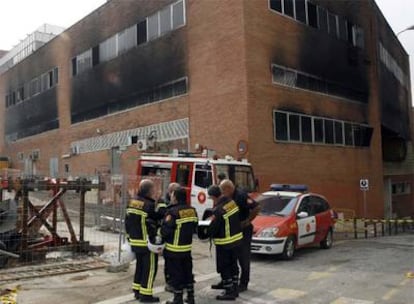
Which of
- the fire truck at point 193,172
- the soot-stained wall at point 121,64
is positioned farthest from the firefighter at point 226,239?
the soot-stained wall at point 121,64

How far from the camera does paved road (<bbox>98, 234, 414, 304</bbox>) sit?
22.9 feet

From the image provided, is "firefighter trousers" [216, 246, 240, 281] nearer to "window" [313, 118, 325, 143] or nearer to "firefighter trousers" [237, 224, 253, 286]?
"firefighter trousers" [237, 224, 253, 286]

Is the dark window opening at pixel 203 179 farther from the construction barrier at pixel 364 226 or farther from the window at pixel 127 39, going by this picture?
the window at pixel 127 39

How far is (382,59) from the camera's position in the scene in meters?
30.0

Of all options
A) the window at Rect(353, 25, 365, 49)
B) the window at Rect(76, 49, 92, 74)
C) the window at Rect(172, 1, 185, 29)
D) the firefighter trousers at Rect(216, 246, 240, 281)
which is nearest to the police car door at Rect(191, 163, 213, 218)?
the firefighter trousers at Rect(216, 246, 240, 281)

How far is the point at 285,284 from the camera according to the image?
7.92 metres

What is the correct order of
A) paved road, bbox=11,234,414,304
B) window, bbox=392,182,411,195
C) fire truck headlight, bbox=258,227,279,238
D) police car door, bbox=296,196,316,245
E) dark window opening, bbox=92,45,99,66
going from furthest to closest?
window, bbox=392,182,411,195
dark window opening, bbox=92,45,99,66
police car door, bbox=296,196,316,245
fire truck headlight, bbox=258,227,279,238
paved road, bbox=11,234,414,304

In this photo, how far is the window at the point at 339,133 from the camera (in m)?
23.5

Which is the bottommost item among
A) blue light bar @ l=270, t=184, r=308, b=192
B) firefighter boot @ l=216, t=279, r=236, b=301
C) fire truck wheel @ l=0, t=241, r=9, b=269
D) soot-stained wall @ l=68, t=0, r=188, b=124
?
firefighter boot @ l=216, t=279, r=236, b=301

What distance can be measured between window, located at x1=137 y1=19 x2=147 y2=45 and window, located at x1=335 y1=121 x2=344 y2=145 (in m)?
10.9

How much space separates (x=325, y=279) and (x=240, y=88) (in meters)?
11.2

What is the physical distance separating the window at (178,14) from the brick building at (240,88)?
0.05m

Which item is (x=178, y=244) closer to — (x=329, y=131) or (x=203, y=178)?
(x=203, y=178)

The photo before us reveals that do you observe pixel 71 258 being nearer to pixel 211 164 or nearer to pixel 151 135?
pixel 211 164
